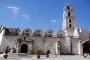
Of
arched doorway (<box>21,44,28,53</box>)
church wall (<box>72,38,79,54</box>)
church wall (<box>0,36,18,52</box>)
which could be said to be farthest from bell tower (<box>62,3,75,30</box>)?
church wall (<box>0,36,18,52</box>)

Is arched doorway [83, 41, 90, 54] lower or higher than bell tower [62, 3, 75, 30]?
lower

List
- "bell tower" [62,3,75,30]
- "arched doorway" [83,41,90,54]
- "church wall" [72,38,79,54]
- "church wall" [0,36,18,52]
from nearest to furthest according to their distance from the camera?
"church wall" [0,36,18,52] < "arched doorway" [83,41,90,54] < "church wall" [72,38,79,54] < "bell tower" [62,3,75,30]

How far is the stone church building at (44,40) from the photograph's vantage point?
48.6 metres

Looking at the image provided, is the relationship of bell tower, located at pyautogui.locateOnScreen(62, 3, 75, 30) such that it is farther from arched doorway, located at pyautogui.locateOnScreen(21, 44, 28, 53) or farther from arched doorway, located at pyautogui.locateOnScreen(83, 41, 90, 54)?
arched doorway, located at pyautogui.locateOnScreen(21, 44, 28, 53)

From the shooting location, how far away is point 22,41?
48.4 meters

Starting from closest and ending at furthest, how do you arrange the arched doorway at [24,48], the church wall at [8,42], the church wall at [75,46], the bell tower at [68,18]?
1. the church wall at [8,42]
2. the arched doorway at [24,48]
3. the church wall at [75,46]
4. the bell tower at [68,18]

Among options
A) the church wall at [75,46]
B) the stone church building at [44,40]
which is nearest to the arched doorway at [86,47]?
the stone church building at [44,40]

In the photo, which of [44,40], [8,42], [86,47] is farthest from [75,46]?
[8,42]

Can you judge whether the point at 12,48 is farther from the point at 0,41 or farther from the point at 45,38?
the point at 45,38

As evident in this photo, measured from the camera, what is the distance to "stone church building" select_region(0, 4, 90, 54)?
160 feet

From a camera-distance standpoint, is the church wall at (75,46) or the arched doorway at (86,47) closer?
the arched doorway at (86,47)

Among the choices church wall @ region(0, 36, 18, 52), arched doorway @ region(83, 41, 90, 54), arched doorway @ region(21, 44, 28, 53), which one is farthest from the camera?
arched doorway @ region(83, 41, 90, 54)

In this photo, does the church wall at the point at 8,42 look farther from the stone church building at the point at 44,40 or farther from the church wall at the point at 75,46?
the church wall at the point at 75,46

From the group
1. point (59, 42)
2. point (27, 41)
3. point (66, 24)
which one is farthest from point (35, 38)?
point (66, 24)
